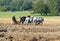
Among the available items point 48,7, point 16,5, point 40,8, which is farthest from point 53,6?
point 16,5

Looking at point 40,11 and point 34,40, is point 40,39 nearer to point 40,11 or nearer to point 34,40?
point 34,40

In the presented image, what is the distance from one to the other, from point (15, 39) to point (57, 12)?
256 ft

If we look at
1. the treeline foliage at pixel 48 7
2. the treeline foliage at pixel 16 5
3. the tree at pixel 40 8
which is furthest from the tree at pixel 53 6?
the treeline foliage at pixel 16 5

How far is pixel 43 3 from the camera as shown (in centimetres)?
9712

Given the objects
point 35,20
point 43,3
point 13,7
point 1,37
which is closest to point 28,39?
point 1,37

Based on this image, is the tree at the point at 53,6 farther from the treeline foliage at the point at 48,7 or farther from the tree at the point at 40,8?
the tree at the point at 40,8

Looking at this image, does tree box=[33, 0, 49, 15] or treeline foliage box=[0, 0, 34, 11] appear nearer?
tree box=[33, 0, 49, 15]

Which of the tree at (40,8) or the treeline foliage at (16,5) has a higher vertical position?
the tree at (40,8)

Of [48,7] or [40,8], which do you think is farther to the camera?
[48,7]

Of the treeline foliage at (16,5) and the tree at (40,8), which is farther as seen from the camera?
the treeline foliage at (16,5)

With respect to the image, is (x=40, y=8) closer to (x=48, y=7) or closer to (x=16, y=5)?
(x=48, y=7)

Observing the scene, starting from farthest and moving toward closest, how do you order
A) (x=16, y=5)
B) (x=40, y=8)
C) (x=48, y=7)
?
(x=16, y=5), (x=48, y=7), (x=40, y=8)

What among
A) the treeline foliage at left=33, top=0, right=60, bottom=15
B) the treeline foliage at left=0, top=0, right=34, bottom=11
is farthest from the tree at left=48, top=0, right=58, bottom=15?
the treeline foliage at left=0, top=0, right=34, bottom=11

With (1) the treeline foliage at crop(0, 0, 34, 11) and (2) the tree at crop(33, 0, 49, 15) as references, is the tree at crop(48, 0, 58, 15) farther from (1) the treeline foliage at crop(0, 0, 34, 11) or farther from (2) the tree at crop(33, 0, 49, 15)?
(1) the treeline foliage at crop(0, 0, 34, 11)
